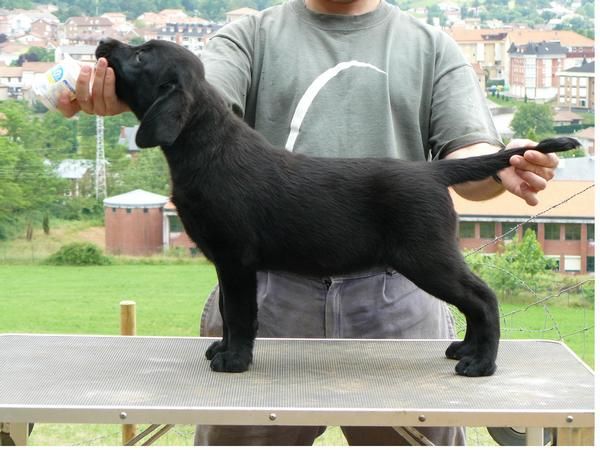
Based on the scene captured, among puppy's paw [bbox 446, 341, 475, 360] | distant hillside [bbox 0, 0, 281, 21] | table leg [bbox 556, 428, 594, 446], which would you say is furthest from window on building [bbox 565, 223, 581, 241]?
table leg [bbox 556, 428, 594, 446]

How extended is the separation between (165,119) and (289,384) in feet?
1.46

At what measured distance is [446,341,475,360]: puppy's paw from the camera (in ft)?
4.70

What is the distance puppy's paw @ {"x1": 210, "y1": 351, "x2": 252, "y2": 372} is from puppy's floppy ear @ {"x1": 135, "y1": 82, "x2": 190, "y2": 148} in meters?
0.36

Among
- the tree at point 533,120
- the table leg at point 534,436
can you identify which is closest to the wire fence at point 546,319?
the tree at point 533,120

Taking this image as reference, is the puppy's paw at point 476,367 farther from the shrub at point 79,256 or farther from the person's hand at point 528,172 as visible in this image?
the shrub at point 79,256

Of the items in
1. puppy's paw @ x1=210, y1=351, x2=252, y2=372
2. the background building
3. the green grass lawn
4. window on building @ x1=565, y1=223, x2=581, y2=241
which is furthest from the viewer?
the green grass lawn

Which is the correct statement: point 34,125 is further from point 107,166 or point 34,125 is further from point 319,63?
point 319,63

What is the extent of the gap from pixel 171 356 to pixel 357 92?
606 millimetres

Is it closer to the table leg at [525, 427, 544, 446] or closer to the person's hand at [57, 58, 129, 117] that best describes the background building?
the person's hand at [57, 58, 129, 117]

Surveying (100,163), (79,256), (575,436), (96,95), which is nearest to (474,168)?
(575,436)

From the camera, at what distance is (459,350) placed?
1453 millimetres

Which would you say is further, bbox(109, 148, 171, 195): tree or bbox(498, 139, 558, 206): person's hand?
bbox(109, 148, 171, 195): tree

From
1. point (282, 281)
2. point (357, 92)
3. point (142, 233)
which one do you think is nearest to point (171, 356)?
point (282, 281)

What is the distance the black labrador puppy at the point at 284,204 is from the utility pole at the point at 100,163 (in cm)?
268
